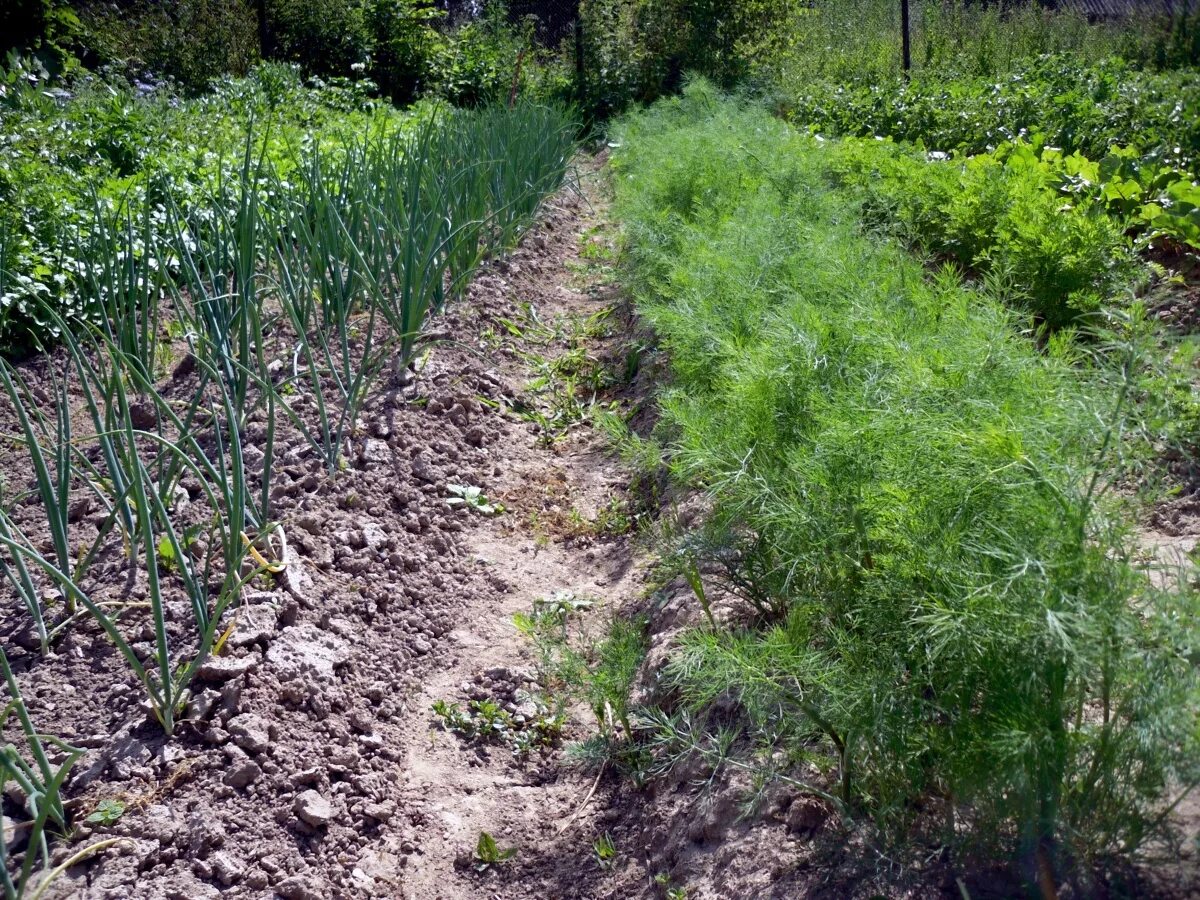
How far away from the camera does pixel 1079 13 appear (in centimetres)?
1215

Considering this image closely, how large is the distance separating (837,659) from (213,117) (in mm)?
7085

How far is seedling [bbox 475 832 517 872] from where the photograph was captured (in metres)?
2.16

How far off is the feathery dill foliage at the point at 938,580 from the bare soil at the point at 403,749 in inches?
5.4

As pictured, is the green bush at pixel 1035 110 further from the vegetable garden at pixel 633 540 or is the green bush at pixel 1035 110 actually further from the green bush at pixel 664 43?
the green bush at pixel 664 43

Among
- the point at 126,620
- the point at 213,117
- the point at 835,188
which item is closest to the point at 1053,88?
the point at 835,188

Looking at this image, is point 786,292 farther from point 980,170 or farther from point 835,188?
point 835,188

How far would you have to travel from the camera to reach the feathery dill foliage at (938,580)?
4.40 ft

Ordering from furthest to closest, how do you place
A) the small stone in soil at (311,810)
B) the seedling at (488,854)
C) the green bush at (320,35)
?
the green bush at (320,35), the seedling at (488,854), the small stone in soil at (311,810)

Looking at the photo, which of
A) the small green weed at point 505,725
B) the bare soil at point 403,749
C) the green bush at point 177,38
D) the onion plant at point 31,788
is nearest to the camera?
the onion plant at point 31,788

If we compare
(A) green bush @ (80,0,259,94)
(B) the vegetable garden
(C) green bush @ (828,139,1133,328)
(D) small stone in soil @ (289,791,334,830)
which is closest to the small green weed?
(B) the vegetable garden

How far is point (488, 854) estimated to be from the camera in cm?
216

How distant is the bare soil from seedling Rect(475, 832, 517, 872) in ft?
0.05

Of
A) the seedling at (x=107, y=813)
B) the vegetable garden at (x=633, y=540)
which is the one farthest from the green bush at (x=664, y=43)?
the seedling at (x=107, y=813)

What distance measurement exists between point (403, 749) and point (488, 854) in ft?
1.24
